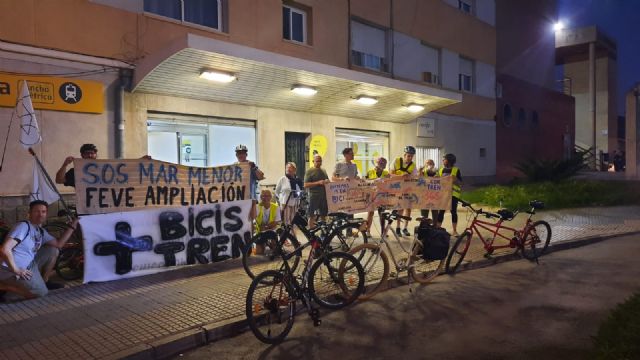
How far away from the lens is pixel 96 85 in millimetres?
9469

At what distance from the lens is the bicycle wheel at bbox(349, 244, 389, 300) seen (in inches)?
245

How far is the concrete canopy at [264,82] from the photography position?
9.17 metres

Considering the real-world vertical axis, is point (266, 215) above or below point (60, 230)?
above

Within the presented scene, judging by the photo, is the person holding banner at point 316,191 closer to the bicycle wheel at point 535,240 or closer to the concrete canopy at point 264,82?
the concrete canopy at point 264,82

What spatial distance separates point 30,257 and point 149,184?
1885 millimetres

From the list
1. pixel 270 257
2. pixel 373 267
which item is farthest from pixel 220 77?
pixel 373 267

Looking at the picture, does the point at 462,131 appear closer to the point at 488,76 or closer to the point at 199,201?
the point at 488,76

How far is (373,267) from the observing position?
6.38 meters

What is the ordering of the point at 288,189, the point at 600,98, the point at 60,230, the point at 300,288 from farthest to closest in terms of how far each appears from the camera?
the point at 600,98 < the point at 288,189 < the point at 60,230 < the point at 300,288

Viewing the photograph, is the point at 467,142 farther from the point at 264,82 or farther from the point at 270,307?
the point at 270,307

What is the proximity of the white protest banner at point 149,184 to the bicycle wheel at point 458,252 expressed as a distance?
363cm

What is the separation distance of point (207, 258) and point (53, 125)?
4.21 metres

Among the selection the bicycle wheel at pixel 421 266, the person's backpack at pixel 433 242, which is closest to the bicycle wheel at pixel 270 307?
the bicycle wheel at pixel 421 266

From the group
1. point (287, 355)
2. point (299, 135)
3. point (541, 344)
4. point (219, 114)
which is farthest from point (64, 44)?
point (541, 344)
